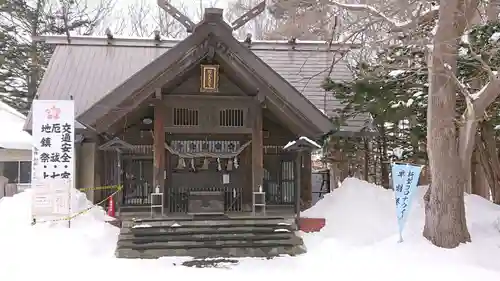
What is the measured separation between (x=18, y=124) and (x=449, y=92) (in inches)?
724

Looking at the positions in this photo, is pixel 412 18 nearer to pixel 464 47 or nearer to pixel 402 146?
pixel 464 47

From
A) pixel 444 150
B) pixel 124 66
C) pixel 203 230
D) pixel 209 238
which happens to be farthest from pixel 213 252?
pixel 124 66

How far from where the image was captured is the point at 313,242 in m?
11.6

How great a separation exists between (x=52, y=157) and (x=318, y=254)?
21.5 ft

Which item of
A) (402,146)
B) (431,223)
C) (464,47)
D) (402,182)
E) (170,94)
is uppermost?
(464,47)

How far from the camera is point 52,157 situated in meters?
11.7

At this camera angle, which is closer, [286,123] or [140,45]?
[286,123]

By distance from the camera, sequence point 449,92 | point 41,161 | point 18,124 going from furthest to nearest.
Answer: point 18,124, point 41,161, point 449,92

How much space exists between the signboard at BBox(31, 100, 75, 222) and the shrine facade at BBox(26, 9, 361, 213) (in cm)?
52

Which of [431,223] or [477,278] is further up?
[431,223]

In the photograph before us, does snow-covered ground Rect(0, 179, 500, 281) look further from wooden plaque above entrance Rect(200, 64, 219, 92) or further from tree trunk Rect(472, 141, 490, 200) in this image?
tree trunk Rect(472, 141, 490, 200)

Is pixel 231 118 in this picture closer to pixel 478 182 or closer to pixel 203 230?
pixel 203 230

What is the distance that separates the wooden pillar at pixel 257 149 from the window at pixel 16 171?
16.7 metres

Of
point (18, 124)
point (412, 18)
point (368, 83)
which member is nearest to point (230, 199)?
point (368, 83)
